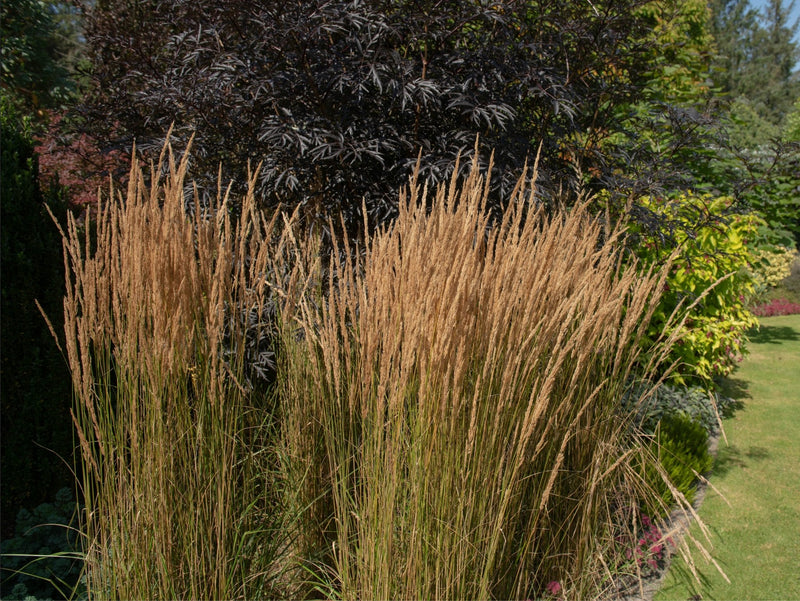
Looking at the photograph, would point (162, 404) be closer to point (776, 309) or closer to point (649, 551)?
point (649, 551)

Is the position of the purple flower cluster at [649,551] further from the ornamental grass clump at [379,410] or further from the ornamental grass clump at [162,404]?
the ornamental grass clump at [162,404]

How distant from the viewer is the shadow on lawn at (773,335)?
32.9 feet

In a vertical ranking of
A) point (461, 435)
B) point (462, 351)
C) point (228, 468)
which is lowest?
point (228, 468)

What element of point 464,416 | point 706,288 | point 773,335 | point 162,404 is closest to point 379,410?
point 464,416

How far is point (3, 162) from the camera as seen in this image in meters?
3.40

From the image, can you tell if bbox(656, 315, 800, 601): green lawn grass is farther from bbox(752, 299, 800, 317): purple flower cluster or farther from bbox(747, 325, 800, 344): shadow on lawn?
bbox(752, 299, 800, 317): purple flower cluster

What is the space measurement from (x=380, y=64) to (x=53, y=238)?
2.18 metres

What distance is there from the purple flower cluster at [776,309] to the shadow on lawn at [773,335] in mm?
1923

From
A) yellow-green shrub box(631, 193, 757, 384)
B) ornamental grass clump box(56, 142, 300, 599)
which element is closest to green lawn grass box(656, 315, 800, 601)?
yellow-green shrub box(631, 193, 757, 384)

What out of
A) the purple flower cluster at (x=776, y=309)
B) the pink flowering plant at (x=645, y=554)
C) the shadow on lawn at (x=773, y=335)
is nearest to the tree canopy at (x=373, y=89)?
the pink flowering plant at (x=645, y=554)

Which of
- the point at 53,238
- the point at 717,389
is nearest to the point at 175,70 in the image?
the point at 53,238

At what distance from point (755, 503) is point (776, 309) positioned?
10.6 m

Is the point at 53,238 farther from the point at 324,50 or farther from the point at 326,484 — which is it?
the point at 326,484

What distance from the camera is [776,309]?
1316 centimetres
